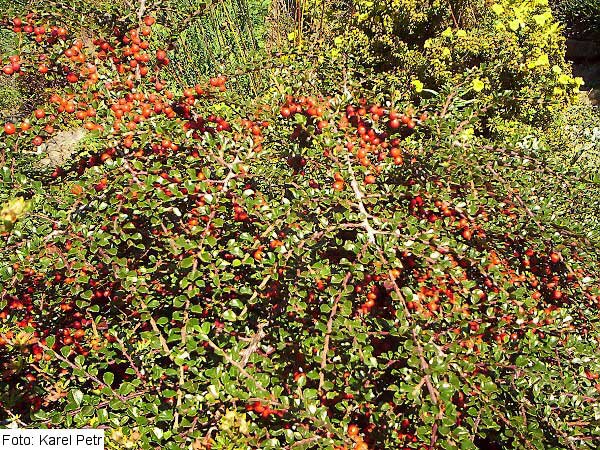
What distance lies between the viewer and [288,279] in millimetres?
1685

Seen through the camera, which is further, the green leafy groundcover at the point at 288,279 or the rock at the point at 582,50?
the rock at the point at 582,50

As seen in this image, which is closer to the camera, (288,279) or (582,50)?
(288,279)

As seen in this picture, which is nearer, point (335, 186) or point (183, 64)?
point (335, 186)

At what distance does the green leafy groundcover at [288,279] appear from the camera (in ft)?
4.92

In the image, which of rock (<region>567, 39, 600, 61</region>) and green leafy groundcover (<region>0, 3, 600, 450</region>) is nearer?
green leafy groundcover (<region>0, 3, 600, 450</region>)

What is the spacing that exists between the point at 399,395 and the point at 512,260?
2.67ft

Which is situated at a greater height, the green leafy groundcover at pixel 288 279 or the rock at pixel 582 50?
the green leafy groundcover at pixel 288 279

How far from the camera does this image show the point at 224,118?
2.22 meters

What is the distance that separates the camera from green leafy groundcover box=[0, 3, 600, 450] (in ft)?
4.92

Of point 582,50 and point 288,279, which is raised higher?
point 288,279

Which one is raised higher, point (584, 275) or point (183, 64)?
point (183, 64)

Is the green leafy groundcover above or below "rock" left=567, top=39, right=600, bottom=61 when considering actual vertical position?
above

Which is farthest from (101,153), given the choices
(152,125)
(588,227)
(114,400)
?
(588,227)

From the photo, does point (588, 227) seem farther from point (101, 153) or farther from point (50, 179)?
point (50, 179)
